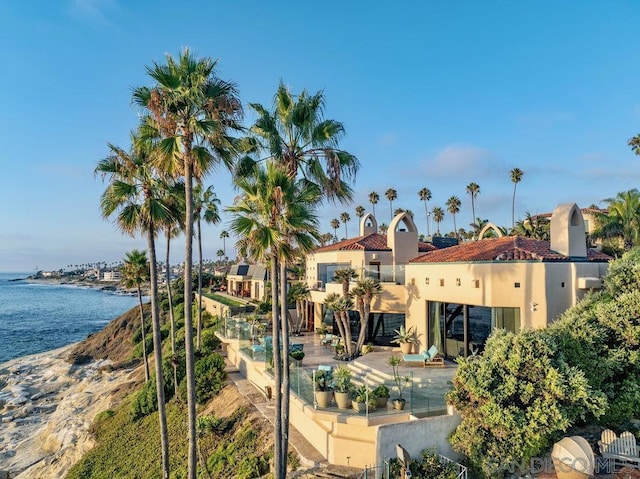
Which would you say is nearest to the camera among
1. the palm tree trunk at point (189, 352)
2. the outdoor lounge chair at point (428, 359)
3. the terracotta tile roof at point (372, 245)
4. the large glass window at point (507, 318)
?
the palm tree trunk at point (189, 352)

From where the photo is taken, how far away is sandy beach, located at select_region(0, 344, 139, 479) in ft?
79.7

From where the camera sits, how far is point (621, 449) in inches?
464

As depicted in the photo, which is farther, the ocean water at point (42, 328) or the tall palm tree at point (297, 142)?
the ocean water at point (42, 328)

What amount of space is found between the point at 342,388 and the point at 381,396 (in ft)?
4.26

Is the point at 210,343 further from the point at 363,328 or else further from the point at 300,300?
the point at 363,328

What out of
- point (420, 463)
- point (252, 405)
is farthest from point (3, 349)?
point (420, 463)

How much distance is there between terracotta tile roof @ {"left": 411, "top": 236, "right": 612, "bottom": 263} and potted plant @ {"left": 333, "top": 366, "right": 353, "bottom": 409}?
8.30m

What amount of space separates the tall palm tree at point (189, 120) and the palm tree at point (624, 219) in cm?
3184

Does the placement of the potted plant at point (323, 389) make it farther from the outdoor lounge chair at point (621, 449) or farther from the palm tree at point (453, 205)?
the palm tree at point (453, 205)

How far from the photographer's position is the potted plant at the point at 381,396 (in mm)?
13508

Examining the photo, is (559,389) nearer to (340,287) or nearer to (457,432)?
(457,432)

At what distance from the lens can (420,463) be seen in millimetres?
11953

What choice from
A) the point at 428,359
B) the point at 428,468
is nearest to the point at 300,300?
the point at 428,359

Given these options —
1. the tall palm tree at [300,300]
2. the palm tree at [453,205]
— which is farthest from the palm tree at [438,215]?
the tall palm tree at [300,300]
